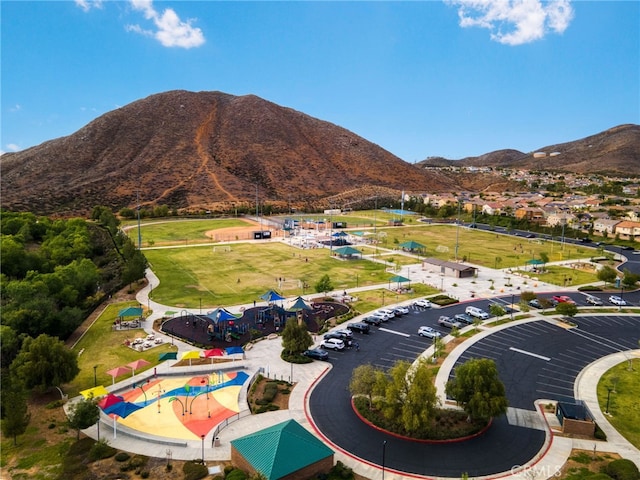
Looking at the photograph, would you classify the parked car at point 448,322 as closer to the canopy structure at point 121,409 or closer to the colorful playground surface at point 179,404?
the colorful playground surface at point 179,404

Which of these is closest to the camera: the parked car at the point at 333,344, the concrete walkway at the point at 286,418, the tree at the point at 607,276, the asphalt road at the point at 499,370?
the concrete walkway at the point at 286,418

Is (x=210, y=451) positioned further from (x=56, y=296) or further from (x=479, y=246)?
(x=479, y=246)

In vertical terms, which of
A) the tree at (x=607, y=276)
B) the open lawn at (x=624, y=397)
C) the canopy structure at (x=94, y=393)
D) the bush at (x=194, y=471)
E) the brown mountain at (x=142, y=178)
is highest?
the brown mountain at (x=142, y=178)

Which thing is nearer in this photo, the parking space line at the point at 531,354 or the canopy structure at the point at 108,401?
the canopy structure at the point at 108,401

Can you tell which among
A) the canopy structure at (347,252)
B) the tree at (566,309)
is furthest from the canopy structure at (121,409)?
the canopy structure at (347,252)

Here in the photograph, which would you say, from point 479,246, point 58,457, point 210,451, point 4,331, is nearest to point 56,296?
point 4,331
